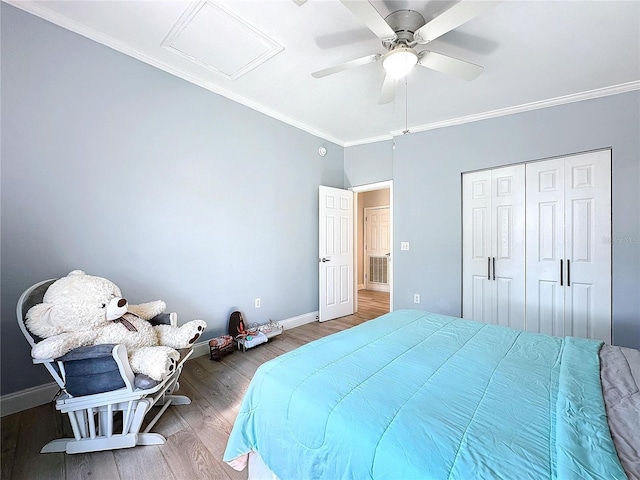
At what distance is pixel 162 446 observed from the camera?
62.3 inches

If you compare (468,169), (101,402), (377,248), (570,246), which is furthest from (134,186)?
(377,248)

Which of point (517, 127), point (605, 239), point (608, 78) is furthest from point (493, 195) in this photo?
point (608, 78)

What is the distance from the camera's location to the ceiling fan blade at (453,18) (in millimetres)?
1288

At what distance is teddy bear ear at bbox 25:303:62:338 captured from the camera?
1485mm

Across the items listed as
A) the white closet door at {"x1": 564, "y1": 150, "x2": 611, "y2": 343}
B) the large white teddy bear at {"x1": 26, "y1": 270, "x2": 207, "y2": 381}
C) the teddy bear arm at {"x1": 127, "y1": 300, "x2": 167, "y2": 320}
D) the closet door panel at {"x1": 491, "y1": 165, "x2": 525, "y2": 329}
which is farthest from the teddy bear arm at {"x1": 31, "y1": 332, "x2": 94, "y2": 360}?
the white closet door at {"x1": 564, "y1": 150, "x2": 611, "y2": 343}

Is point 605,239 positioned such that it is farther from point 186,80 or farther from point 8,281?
point 8,281

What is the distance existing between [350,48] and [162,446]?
9.89 feet

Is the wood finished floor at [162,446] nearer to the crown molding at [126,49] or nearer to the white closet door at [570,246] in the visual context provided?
the crown molding at [126,49]

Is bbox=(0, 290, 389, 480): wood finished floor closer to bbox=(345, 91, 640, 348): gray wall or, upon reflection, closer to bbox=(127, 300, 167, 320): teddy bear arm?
bbox=(127, 300, 167, 320): teddy bear arm

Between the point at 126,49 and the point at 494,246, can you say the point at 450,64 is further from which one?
the point at 126,49

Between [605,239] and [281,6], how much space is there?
139 inches

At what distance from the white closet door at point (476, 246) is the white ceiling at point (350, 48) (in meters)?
0.87

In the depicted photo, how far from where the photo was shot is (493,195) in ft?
10.8

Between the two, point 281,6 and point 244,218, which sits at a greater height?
point 281,6
